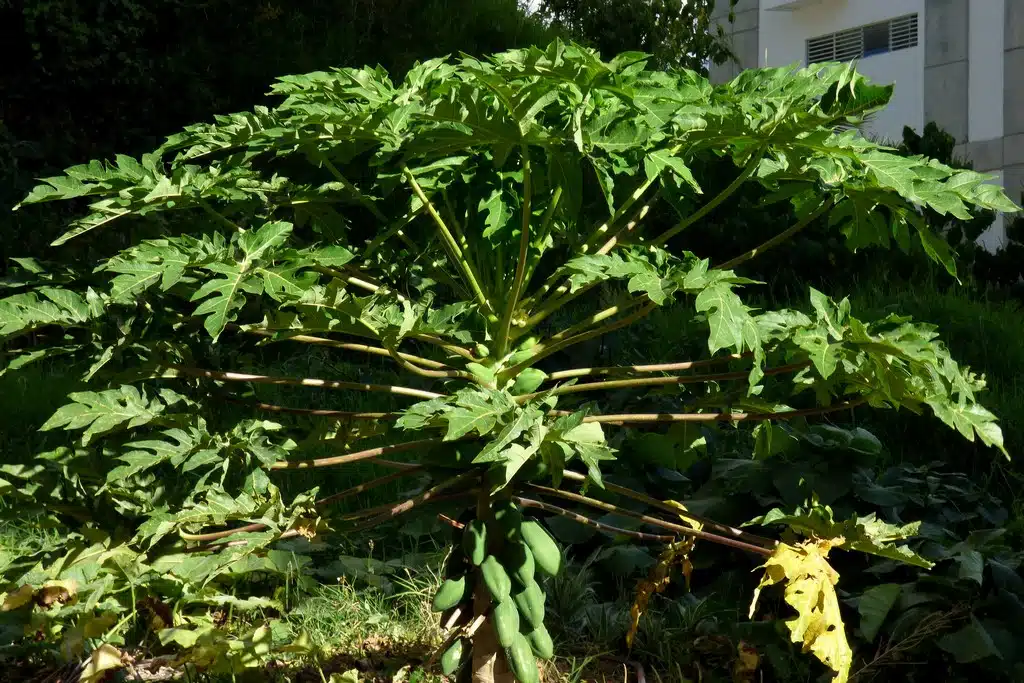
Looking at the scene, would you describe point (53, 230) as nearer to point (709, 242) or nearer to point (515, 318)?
point (709, 242)

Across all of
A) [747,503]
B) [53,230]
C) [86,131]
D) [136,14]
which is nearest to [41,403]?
[53,230]

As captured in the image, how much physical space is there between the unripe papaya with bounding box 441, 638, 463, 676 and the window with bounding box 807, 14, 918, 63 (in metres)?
11.9

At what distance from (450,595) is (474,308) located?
22.0 inches

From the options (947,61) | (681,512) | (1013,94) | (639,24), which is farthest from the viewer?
(947,61)

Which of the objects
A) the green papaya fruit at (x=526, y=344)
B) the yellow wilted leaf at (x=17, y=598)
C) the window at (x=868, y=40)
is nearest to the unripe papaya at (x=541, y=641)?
the green papaya fruit at (x=526, y=344)

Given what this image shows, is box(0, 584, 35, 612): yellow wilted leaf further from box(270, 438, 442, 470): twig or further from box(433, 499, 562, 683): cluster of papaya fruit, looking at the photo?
box(433, 499, 562, 683): cluster of papaya fruit

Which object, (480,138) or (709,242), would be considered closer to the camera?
(480,138)

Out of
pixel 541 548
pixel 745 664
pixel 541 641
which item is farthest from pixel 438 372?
pixel 745 664

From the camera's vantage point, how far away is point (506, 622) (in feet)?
6.24

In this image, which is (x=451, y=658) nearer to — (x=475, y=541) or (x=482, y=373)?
(x=475, y=541)

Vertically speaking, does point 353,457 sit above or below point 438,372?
below

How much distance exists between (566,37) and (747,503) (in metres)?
5.20

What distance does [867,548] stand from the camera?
185 centimetres

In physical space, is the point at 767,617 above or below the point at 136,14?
below
